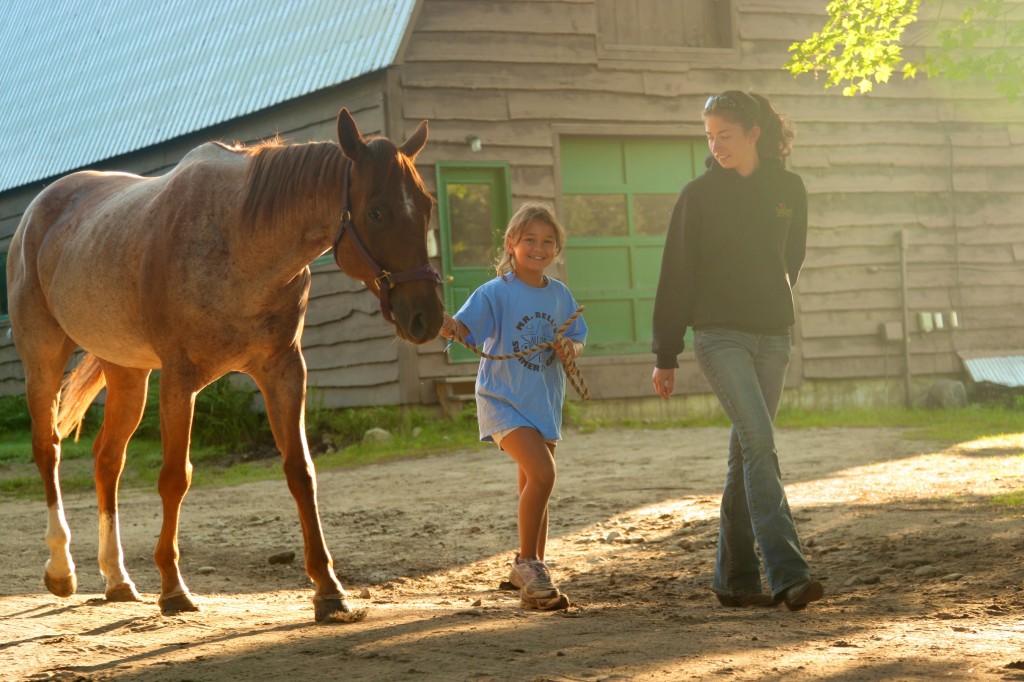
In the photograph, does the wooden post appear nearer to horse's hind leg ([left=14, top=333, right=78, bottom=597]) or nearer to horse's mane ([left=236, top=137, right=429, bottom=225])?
horse's hind leg ([left=14, top=333, right=78, bottom=597])

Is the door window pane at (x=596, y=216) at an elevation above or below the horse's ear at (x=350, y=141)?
above

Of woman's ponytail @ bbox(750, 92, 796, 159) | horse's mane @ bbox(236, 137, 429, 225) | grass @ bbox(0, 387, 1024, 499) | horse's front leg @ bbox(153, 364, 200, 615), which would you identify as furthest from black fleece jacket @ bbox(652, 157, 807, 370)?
grass @ bbox(0, 387, 1024, 499)

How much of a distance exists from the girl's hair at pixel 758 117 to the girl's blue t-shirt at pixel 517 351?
3.30 feet

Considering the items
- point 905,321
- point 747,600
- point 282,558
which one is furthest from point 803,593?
point 905,321

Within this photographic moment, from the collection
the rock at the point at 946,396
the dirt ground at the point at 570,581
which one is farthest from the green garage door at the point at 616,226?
the rock at the point at 946,396

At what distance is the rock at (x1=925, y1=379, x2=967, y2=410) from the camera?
14586mm

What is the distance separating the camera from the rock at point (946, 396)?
1459 cm

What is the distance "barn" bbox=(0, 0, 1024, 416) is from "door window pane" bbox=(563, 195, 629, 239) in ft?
0.08

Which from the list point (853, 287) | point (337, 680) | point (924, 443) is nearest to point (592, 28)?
point (853, 287)

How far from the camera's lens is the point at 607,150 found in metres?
13.7

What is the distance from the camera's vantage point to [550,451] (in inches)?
206

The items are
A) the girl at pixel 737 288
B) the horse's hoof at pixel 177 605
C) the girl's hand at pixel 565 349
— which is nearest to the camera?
the girl at pixel 737 288

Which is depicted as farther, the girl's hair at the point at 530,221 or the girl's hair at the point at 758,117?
the girl's hair at the point at 530,221

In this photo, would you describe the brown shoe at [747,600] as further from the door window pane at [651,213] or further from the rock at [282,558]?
the door window pane at [651,213]
